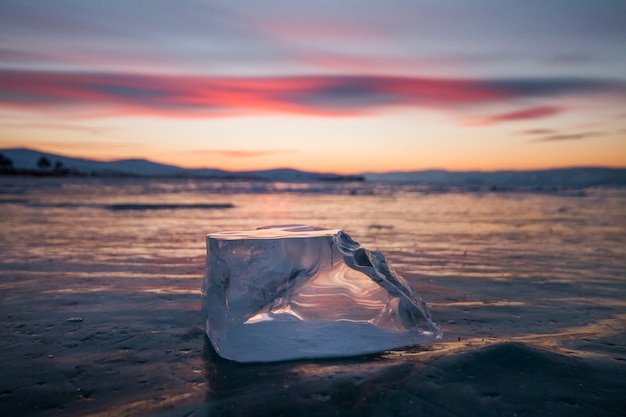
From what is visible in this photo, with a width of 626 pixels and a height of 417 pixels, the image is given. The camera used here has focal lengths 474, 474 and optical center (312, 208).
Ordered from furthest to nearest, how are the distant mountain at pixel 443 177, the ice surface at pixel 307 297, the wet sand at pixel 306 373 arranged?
the distant mountain at pixel 443 177 < the ice surface at pixel 307 297 < the wet sand at pixel 306 373

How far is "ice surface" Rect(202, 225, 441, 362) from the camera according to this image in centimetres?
251

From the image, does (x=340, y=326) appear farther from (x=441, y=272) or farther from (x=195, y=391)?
(x=441, y=272)

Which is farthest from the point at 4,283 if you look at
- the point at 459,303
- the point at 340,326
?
the point at 459,303

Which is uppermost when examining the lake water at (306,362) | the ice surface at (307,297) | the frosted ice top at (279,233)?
the frosted ice top at (279,233)

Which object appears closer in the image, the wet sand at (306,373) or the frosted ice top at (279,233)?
the wet sand at (306,373)

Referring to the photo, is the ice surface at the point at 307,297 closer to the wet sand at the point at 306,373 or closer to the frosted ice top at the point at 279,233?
the frosted ice top at the point at 279,233

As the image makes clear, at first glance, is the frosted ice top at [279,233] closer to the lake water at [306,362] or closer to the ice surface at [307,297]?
Result: the ice surface at [307,297]

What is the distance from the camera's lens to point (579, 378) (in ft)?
6.83

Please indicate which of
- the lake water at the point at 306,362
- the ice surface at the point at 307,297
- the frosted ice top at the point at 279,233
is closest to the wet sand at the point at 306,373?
the lake water at the point at 306,362

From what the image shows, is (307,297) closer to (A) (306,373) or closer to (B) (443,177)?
(A) (306,373)

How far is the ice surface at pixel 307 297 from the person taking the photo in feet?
8.22

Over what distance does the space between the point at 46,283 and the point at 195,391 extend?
118 inches

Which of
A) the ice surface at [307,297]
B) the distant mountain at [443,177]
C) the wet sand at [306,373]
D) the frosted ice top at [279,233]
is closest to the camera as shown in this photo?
the wet sand at [306,373]

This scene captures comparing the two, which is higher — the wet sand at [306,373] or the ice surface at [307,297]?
the ice surface at [307,297]
